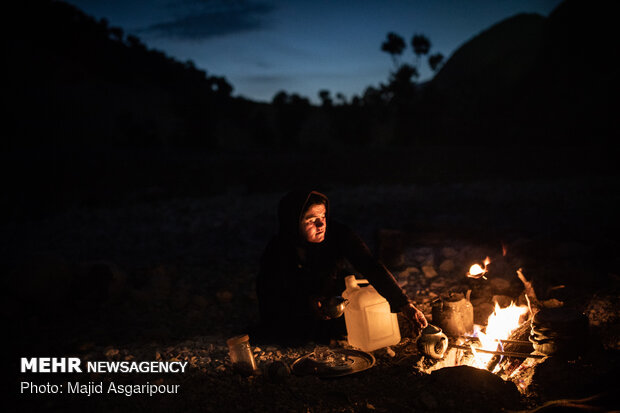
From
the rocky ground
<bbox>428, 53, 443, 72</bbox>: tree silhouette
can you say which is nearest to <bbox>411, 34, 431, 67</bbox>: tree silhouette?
<bbox>428, 53, 443, 72</bbox>: tree silhouette

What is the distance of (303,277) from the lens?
324 centimetres

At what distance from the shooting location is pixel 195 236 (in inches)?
→ 307

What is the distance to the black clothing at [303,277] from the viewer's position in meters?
3.21

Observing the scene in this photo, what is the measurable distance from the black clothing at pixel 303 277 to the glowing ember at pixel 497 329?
901mm

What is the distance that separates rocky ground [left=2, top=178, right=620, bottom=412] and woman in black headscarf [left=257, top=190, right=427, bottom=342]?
0.54 ft

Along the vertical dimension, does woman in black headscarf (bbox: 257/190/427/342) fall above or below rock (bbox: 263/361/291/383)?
above

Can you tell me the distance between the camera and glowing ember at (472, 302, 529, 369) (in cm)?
270

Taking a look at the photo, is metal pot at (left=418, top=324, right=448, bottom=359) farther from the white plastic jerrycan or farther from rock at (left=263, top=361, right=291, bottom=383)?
rock at (left=263, top=361, right=291, bottom=383)

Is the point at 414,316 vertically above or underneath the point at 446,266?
underneath

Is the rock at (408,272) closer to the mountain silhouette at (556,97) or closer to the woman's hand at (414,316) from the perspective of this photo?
the woman's hand at (414,316)

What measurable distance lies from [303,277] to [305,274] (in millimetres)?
27

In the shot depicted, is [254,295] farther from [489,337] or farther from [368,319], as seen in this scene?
[489,337]

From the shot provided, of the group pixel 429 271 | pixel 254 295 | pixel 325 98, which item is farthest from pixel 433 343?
pixel 325 98

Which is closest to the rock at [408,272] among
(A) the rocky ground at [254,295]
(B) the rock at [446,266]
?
(A) the rocky ground at [254,295]
